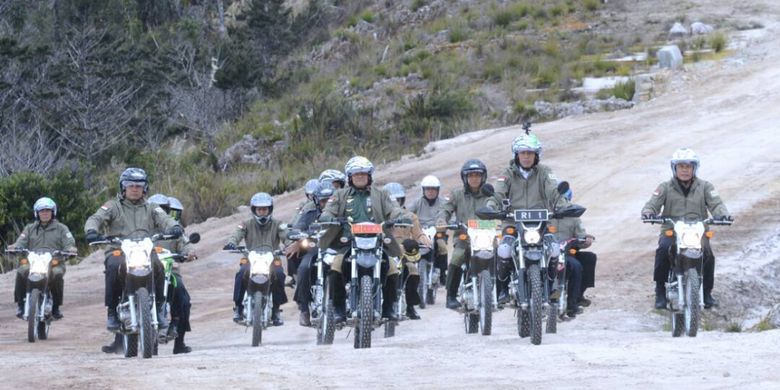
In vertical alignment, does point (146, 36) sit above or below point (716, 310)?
above

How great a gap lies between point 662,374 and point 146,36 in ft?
139

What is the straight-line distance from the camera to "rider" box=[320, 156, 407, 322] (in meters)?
13.9

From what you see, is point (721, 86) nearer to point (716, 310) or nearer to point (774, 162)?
point (774, 162)

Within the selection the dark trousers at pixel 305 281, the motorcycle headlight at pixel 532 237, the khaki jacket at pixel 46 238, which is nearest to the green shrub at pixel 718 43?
the khaki jacket at pixel 46 238

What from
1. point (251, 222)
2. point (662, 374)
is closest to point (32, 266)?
point (251, 222)

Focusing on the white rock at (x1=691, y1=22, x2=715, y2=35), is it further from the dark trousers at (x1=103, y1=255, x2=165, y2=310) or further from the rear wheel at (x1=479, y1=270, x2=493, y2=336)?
the dark trousers at (x1=103, y1=255, x2=165, y2=310)

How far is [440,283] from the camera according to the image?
19672 millimetres

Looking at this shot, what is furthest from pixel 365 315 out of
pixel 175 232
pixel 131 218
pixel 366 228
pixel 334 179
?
pixel 334 179

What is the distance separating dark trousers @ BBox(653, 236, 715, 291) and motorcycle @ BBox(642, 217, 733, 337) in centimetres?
6

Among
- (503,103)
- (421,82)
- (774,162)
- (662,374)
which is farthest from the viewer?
(421,82)

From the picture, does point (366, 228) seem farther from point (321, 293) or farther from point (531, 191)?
point (531, 191)

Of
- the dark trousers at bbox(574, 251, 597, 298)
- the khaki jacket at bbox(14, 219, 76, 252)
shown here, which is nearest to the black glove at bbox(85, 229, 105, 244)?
the khaki jacket at bbox(14, 219, 76, 252)

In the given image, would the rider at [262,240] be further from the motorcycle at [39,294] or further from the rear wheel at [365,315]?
the rear wheel at [365,315]

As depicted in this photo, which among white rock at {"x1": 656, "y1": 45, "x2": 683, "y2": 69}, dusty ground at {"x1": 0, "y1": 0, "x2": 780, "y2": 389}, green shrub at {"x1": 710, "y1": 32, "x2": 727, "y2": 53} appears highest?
green shrub at {"x1": 710, "y1": 32, "x2": 727, "y2": 53}
